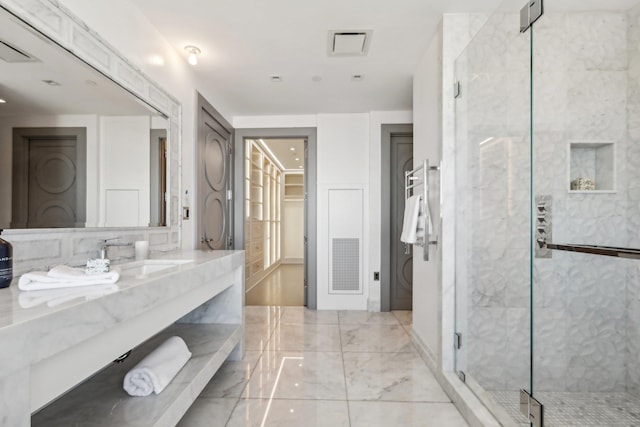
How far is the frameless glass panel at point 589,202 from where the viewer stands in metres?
1.78

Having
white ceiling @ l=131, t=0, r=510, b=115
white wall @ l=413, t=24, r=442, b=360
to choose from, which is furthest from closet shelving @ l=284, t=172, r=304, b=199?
white wall @ l=413, t=24, r=442, b=360

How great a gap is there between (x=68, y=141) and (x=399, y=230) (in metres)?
3.15

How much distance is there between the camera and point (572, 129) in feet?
6.25

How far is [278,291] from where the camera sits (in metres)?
4.98

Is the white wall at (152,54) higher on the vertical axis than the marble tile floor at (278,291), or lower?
higher

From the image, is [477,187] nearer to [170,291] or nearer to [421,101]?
[421,101]

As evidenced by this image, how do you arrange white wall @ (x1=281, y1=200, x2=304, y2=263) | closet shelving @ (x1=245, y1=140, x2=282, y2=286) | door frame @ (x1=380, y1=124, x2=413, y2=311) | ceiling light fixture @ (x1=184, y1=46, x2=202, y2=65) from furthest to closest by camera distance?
white wall @ (x1=281, y1=200, x2=304, y2=263) < closet shelving @ (x1=245, y1=140, x2=282, y2=286) < door frame @ (x1=380, y1=124, x2=413, y2=311) < ceiling light fixture @ (x1=184, y1=46, x2=202, y2=65)

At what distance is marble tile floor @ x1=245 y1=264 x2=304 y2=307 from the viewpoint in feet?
14.0

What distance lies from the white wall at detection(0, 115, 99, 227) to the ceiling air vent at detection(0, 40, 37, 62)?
0.69 ft

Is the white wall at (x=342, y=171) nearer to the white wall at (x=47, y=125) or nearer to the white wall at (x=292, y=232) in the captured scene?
the white wall at (x=47, y=125)

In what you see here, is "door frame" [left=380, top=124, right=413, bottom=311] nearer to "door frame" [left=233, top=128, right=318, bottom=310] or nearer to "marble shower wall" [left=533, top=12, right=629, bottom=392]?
"door frame" [left=233, top=128, right=318, bottom=310]

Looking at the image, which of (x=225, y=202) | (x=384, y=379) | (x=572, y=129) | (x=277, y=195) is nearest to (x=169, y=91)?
(x=225, y=202)

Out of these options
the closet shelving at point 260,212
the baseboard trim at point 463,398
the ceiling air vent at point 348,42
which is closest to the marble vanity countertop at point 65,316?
the baseboard trim at point 463,398

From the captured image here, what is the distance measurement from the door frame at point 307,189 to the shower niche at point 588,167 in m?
2.51
